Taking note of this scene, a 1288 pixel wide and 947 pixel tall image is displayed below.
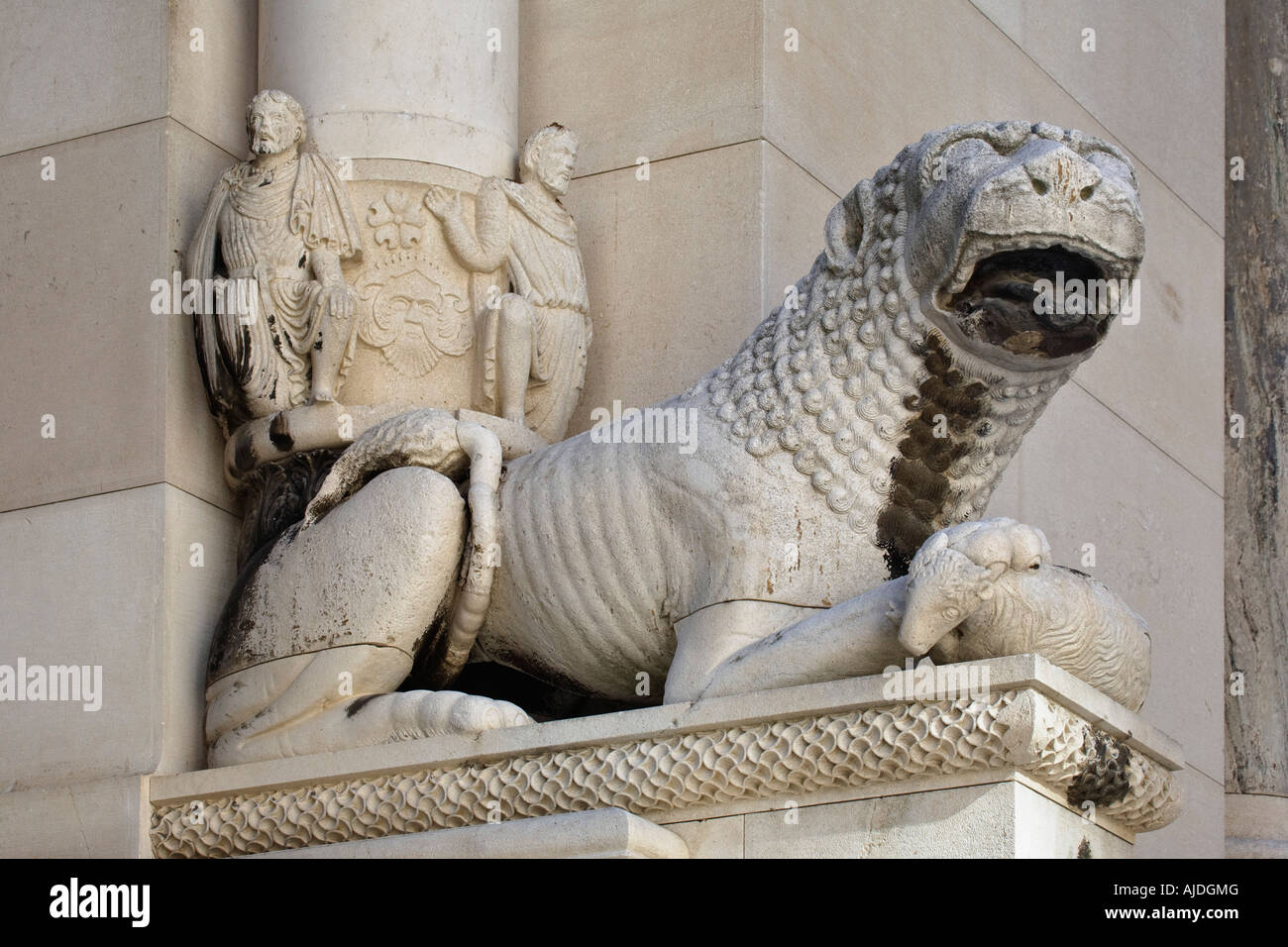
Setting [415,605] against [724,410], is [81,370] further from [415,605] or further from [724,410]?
[724,410]

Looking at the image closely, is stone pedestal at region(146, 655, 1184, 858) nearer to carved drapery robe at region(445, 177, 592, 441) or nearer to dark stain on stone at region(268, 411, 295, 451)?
dark stain on stone at region(268, 411, 295, 451)

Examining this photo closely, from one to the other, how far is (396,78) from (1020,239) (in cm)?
242

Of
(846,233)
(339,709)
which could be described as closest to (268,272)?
(339,709)

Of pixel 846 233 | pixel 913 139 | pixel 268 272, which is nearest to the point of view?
pixel 846 233

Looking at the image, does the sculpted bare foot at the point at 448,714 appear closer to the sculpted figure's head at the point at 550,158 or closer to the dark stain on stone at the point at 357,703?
the dark stain on stone at the point at 357,703

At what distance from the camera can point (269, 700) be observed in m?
7.12

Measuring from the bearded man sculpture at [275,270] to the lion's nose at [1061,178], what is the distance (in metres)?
2.19

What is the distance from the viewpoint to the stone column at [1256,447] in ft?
32.5

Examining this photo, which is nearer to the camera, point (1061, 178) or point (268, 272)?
point (1061, 178)

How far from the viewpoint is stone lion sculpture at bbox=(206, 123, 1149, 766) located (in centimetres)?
632

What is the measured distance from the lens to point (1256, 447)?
10156 mm

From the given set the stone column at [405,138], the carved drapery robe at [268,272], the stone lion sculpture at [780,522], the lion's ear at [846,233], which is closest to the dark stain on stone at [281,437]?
the carved drapery robe at [268,272]

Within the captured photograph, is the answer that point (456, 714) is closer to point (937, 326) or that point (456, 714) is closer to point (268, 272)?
point (937, 326)

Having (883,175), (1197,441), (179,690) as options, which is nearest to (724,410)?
(883,175)
